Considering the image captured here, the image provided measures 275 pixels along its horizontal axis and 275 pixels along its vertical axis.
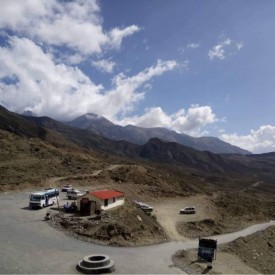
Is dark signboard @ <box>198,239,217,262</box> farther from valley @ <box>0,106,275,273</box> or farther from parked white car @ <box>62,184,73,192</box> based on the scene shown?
parked white car @ <box>62,184,73,192</box>

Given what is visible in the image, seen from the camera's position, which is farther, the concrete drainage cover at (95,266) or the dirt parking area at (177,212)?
the dirt parking area at (177,212)

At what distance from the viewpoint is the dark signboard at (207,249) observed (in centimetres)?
3634

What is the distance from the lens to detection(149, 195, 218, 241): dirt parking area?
163 feet

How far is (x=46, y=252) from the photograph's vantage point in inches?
1377

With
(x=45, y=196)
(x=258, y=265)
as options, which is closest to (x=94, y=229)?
(x=45, y=196)

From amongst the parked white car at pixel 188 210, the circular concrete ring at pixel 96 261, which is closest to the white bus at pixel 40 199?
the parked white car at pixel 188 210

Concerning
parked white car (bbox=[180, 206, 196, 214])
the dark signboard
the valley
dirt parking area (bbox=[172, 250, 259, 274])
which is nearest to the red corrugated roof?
the valley

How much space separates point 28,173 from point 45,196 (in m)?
25.6

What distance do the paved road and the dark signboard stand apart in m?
3.02

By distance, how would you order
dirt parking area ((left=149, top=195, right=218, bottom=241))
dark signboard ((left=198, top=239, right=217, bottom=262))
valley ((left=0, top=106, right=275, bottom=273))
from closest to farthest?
1. dark signboard ((left=198, top=239, right=217, bottom=262))
2. valley ((left=0, top=106, right=275, bottom=273))
3. dirt parking area ((left=149, top=195, right=218, bottom=241))

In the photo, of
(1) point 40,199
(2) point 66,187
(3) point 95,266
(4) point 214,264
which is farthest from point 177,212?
(3) point 95,266

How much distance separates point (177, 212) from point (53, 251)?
29.4 m

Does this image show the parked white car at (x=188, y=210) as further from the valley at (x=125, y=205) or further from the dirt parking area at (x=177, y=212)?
the valley at (x=125, y=205)

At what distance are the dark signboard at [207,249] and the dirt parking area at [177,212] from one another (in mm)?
9001
